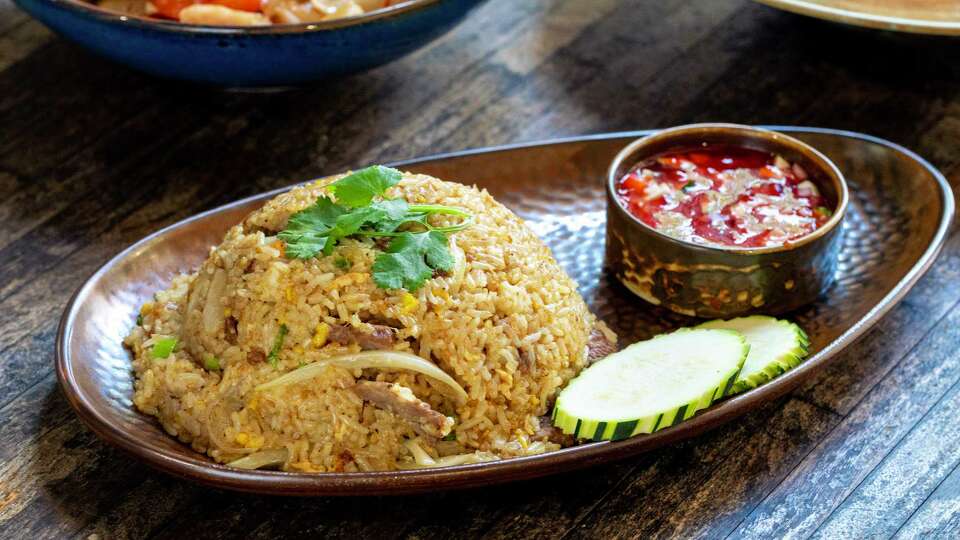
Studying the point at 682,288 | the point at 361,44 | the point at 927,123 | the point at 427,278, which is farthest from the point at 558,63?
the point at 427,278

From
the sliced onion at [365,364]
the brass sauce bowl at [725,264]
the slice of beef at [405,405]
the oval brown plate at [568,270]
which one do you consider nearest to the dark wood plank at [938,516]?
the oval brown plate at [568,270]

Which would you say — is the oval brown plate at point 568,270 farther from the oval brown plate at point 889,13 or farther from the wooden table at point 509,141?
the oval brown plate at point 889,13

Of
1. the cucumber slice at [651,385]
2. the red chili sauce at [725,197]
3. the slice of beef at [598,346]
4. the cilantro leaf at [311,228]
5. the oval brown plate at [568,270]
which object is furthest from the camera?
the red chili sauce at [725,197]

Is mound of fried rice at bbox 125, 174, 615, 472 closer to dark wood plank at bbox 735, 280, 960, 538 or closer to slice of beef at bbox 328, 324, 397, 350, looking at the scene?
slice of beef at bbox 328, 324, 397, 350

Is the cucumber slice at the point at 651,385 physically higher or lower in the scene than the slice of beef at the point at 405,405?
lower

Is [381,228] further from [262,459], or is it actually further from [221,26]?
[221,26]

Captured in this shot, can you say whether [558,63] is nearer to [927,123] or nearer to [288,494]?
[927,123]

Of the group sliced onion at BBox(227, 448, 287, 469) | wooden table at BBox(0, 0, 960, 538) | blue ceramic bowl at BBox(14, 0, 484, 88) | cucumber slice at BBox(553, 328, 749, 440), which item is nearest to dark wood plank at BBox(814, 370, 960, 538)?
wooden table at BBox(0, 0, 960, 538)
